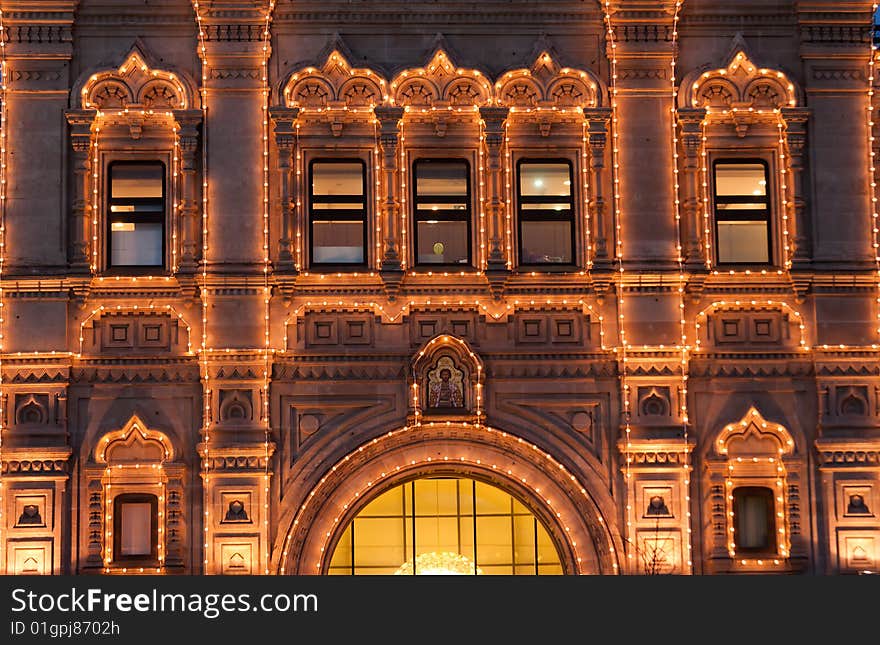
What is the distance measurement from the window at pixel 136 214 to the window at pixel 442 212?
4302 mm

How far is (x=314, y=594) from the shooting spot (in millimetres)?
19938

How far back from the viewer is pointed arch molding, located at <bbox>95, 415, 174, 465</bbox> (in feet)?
76.6

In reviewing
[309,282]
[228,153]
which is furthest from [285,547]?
[228,153]

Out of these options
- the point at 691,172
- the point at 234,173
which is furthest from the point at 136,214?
the point at 691,172

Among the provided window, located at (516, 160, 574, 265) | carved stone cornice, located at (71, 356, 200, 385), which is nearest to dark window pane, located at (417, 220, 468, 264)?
window, located at (516, 160, 574, 265)

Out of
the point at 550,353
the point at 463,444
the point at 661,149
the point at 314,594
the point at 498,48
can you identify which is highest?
the point at 498,48

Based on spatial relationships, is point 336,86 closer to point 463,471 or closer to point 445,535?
point 463,471

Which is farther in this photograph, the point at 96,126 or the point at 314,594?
the point at 96,126

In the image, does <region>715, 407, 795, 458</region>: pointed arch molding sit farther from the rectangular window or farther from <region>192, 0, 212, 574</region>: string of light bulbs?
<region>192, 0, 212, 574</region>: string of light bulbs

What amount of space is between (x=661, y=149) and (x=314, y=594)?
31.3 feet

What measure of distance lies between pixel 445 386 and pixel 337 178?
3.96m

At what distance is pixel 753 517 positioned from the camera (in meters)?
23.9

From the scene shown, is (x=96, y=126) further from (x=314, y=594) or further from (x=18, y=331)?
(x=314, y=594)

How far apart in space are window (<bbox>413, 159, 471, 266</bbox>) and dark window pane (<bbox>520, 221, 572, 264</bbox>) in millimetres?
996
